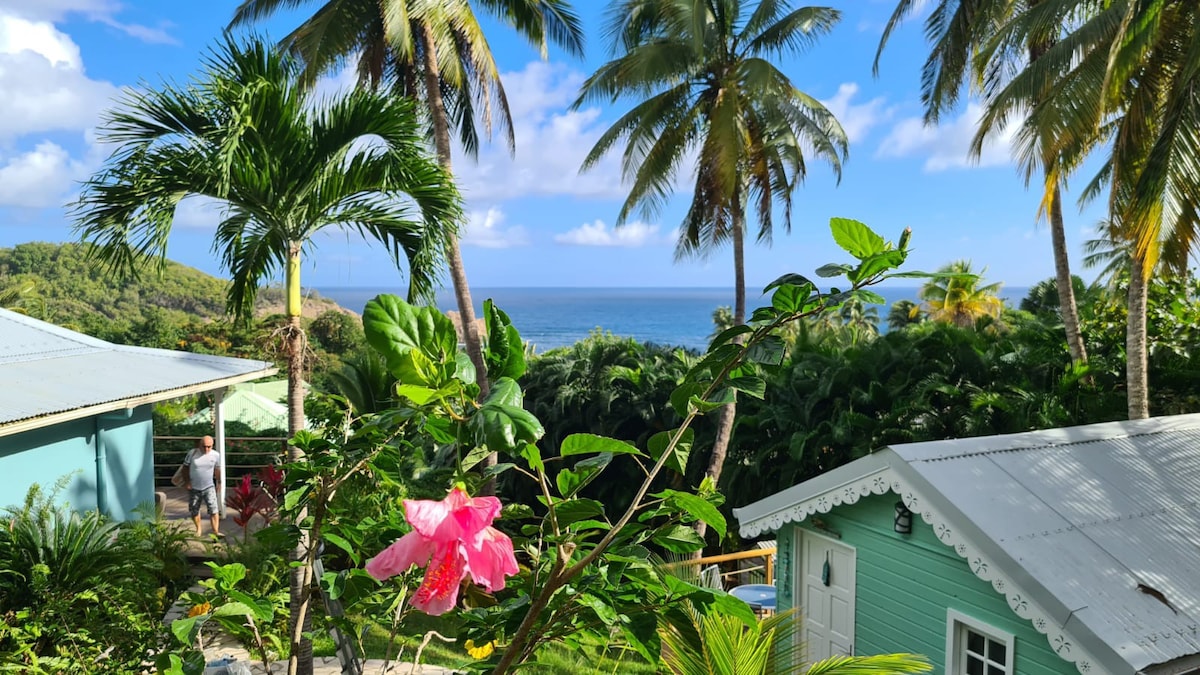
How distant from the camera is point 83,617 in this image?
17.7ft

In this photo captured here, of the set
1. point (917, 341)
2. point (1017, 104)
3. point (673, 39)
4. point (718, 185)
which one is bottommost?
point (917, 341)

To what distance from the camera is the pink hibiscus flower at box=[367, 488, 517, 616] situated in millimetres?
967

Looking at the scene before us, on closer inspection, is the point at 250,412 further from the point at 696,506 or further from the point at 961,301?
the point at 961,301

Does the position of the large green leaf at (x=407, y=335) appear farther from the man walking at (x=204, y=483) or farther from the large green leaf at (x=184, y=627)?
the man walking at (x=204, y=483)

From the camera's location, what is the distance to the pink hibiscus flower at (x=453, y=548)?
3.17ft

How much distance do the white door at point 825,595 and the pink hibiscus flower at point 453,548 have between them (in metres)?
5.87

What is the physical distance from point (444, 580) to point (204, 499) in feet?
31.5

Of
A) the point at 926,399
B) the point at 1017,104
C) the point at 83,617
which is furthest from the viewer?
the point at 926,399

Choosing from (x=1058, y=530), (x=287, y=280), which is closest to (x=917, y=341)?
(x=1058, y=530)

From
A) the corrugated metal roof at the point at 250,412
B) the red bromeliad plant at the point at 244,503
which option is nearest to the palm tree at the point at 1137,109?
the red bromeliad plant at the point at 244,503

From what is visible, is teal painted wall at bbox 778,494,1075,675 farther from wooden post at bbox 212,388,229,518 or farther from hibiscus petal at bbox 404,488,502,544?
wooden post at bbox 212,388,229,518

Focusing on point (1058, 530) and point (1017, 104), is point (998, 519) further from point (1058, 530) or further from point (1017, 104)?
point (1017, 104)

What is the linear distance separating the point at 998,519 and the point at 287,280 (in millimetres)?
4859

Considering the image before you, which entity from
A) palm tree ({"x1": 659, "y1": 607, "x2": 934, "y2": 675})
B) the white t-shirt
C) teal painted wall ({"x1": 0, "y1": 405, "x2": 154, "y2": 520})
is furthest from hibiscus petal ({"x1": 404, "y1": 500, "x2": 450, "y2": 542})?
the white t-shirt
